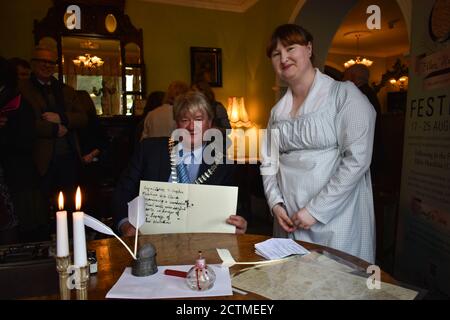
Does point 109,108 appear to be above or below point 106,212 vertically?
above

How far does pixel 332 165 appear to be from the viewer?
151 cm

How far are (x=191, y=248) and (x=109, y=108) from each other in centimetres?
406

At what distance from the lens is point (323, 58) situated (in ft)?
13.2

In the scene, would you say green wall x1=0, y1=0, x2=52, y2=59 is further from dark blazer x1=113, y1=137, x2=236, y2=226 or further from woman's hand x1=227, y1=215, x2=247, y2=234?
woman's hand x1=227, y1=215, x2=247, y2=234

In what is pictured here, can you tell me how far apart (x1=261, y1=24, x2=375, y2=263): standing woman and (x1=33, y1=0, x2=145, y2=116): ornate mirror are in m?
3.80

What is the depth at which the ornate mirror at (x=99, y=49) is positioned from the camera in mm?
4699

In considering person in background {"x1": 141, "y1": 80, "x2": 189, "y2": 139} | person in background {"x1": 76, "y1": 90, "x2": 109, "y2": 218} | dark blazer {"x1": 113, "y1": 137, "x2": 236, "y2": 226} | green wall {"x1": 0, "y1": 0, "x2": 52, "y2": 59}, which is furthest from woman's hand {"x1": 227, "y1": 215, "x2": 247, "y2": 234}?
green wall {"x1": 0, "y1": 0, "x2": 52, "y2": 59}

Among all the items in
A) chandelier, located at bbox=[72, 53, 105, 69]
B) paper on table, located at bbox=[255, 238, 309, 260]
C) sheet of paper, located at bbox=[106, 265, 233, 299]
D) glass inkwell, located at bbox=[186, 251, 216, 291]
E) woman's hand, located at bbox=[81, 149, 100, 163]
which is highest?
chandelier, located at bbox=[72, 53, 105, 69]

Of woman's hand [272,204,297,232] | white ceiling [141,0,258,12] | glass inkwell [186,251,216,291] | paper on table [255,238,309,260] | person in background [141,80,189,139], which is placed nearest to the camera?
glass inkwell [186,251,216,291]

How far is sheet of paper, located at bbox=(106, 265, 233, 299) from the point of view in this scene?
0.90 meters

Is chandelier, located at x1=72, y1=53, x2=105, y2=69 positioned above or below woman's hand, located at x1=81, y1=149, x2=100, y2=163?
above

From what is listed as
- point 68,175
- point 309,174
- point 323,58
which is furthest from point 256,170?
point 309,174

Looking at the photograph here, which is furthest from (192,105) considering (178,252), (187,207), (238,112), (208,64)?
(208,64)

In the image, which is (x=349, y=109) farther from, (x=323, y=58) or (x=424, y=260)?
(x=323, y=58)
